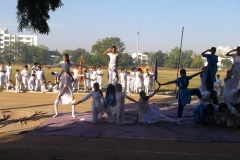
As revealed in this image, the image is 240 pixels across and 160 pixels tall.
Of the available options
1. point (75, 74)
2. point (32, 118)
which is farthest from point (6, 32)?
point (32, 118)

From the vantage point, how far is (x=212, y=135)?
29.2ft

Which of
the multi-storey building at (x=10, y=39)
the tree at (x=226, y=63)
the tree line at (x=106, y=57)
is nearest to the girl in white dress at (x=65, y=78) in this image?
the tree line at (x=106, y=57)

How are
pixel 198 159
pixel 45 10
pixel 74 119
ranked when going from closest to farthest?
pixel 198 159
pixel 45 10
pixel 74 119

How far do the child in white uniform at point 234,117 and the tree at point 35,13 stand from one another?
5.97 m

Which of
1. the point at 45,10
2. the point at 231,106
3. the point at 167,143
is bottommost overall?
the point at 167,143

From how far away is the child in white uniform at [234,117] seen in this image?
31.0 ft

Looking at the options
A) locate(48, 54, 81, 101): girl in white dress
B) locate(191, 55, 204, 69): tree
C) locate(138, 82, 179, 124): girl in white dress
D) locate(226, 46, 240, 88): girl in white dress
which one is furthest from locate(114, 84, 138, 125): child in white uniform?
locate(191, 55, 204, 69): tree

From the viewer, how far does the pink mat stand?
28.3 feet

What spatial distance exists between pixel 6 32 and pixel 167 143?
152 metres

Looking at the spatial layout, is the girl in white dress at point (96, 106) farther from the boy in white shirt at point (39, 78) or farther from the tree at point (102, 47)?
the tree at point (102, 47)

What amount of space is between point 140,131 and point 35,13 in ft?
14.6

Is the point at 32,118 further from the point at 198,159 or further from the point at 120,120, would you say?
the point at 198,159

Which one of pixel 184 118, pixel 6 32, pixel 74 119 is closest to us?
pixel 74 119

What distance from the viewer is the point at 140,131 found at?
917cm
